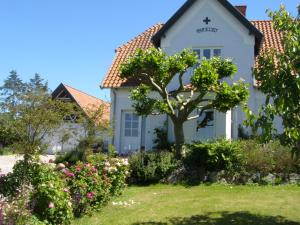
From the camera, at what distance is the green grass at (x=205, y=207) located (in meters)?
9.36

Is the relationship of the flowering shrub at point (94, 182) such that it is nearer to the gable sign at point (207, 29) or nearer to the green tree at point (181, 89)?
the green tree at point (181, 89)

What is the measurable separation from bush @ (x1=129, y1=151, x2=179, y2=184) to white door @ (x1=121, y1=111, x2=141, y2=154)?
23.9ft

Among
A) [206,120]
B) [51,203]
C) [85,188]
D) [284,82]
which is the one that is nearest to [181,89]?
[206,120]

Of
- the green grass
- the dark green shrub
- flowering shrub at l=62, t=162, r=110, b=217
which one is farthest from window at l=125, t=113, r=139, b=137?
flowering shrub at l=62, t=162, r=110, b=217

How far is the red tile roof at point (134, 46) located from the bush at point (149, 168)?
7161mm

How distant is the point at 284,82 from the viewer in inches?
273

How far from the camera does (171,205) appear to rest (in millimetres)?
10961

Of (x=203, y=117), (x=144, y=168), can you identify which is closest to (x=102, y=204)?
(x=144, y=168)

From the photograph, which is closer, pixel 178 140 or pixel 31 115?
pixel 31 115

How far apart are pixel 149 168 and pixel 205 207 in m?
3.94

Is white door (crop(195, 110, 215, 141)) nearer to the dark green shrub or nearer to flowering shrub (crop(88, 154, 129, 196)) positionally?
the dark green shrub

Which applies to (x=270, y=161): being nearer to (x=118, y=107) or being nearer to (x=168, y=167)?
(x=168, y=167)

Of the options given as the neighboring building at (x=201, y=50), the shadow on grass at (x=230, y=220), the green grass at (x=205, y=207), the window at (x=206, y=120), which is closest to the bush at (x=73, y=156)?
the neighboring building at (x=201, y=50)

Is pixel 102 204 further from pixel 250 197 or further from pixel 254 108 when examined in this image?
pixel 254 108
